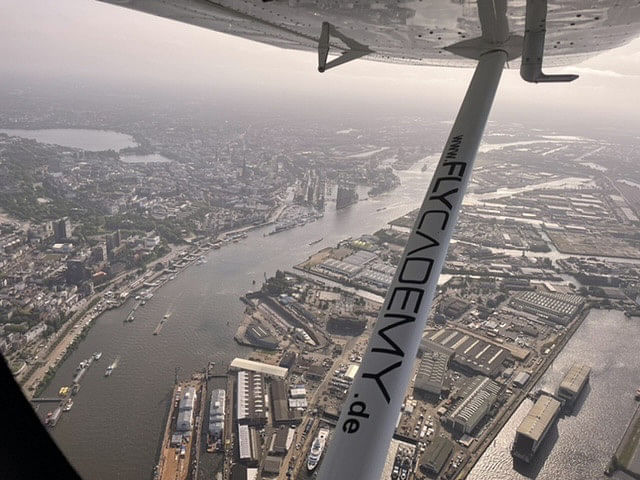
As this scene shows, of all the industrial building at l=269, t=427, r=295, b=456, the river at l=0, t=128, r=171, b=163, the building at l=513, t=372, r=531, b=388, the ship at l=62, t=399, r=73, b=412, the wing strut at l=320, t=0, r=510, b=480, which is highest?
the wing strut at l=320, t=0, r=510, b=480

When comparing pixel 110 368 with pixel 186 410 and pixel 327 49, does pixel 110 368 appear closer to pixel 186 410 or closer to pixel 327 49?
pixel 186 410

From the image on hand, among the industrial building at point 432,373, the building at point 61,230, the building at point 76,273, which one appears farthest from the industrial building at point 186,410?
the building at point 61,230

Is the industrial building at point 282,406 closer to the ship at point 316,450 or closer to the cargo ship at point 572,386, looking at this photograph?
the ship at point 316,450

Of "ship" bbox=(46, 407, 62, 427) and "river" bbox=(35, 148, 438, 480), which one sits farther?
"ship" bbox=(46, 407, 62, 427)

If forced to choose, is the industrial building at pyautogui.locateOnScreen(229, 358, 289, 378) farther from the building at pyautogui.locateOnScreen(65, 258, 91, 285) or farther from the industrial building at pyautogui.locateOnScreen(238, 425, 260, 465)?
the building at pyautogui.locateOnScreen(65, 258, 91, 285)

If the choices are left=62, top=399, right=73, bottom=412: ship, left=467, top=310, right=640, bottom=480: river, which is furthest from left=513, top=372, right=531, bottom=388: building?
left=62, top=399, right=73, bottom=412: ship

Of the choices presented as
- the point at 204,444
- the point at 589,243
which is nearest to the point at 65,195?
the point at 204,444
